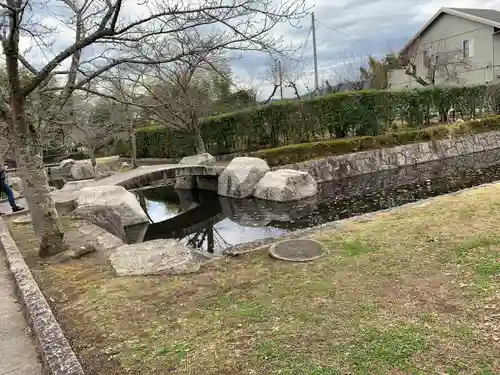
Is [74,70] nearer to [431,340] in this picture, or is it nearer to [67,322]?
[67,322]

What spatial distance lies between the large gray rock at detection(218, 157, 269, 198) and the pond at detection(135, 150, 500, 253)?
328 millimetres

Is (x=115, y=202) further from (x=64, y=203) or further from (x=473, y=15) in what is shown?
(x=473, y=15)

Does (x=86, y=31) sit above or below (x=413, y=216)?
above

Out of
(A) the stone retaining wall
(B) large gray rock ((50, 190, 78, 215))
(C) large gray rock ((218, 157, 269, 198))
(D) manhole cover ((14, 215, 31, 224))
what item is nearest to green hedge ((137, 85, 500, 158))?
(A) the stone retaining wall

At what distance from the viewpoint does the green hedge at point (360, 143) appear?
554 inches

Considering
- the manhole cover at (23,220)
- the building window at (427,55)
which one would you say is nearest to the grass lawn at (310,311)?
the manhole cover at (23,220)

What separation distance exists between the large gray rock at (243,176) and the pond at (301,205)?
33 centimetres

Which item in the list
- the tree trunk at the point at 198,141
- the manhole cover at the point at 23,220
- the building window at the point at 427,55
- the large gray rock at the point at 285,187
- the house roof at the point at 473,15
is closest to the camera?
the manhole cover at the point at 23,220

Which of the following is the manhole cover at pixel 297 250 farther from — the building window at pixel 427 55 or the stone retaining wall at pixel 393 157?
the building window at pixel 427 55

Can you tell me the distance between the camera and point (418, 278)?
12.6 ft

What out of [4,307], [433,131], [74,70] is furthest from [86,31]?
[433,131]

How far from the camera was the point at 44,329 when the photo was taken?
309cm

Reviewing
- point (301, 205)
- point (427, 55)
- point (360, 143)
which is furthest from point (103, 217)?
point (427, 55)

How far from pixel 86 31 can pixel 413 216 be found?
17.7 feet
